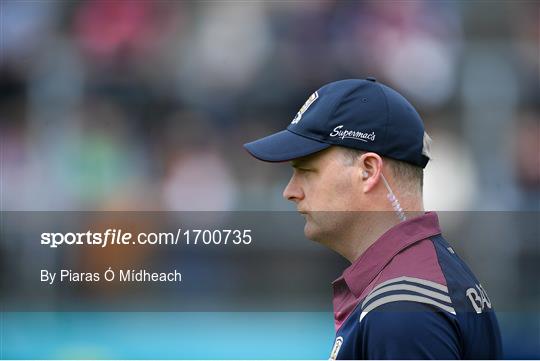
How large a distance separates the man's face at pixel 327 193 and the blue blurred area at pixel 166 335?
3.04 feet

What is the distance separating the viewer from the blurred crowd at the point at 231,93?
2518 mm

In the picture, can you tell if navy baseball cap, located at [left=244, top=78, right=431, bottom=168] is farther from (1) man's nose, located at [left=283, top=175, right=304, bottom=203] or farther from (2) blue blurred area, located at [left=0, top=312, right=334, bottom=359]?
(2) blue blurred area, located at [left=0, top=312, right=334, bottom=359]

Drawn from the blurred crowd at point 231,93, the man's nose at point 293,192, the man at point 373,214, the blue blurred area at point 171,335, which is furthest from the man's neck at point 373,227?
the blurred crowd at point 231,93

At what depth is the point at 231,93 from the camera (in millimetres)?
2832

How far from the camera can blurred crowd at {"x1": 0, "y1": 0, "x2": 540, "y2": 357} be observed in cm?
252

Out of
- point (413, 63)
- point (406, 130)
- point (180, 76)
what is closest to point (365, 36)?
point (413, 63)

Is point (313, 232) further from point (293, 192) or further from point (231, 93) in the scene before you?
point (231, 93)

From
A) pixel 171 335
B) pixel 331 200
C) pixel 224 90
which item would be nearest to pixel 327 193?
pixel 331 200

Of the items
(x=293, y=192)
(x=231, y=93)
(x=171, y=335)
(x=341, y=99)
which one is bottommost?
(x=171, y=335)

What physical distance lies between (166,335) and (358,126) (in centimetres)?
122

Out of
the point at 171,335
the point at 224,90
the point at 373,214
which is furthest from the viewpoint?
the point at 224,90

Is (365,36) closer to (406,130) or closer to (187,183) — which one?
(187,183)

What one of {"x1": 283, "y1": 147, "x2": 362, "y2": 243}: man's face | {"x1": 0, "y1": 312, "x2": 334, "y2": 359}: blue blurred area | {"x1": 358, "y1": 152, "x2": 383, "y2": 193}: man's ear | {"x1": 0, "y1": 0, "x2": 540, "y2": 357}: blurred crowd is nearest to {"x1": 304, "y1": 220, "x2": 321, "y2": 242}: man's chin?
→ {"x1": 283, "y1": 147, "x2": 362, "y2": 243}: man's face

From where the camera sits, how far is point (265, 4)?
290 cm
